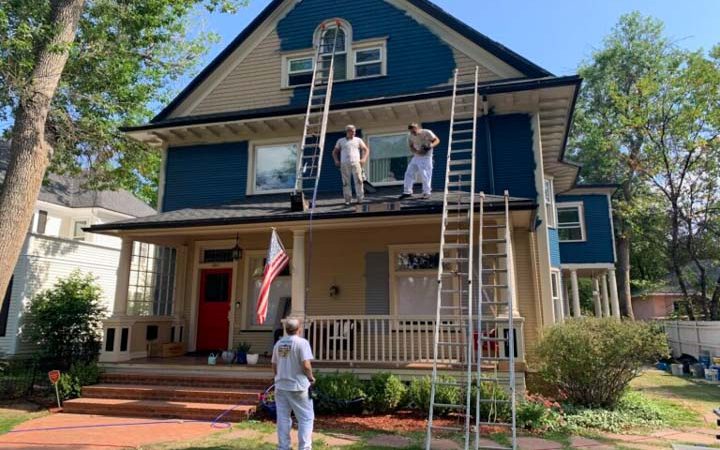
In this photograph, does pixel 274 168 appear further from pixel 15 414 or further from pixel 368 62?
pixel 15 414

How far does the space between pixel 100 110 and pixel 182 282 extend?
7.98 meters

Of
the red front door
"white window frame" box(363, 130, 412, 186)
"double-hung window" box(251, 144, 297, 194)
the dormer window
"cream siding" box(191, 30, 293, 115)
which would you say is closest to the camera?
"white window frame" box(363, 130, 412, 186)

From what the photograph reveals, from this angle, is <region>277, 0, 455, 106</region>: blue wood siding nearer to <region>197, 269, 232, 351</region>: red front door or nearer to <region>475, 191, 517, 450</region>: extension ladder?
<region>475, 191, 517, 450</region>: extension ladder

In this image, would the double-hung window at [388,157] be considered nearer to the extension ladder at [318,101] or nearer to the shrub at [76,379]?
the extension ladder at [318,101]

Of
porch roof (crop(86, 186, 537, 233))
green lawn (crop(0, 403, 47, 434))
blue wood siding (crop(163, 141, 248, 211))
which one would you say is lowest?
green lawn (crop(0, 403, 47, 434))

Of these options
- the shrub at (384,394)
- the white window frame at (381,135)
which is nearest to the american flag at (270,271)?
the shrub at (384,394)

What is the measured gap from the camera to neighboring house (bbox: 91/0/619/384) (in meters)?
9.75

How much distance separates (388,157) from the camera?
1144 cm

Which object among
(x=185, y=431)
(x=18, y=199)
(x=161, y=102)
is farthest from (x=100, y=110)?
(x=185, y=431)

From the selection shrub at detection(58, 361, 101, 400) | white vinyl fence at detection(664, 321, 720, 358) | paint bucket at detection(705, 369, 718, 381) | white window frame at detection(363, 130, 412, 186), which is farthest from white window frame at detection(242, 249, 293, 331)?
paint bucket at detection(705, 369, 718, 381)

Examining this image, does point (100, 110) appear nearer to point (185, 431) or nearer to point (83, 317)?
point (83, 317)

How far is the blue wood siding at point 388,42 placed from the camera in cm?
1180

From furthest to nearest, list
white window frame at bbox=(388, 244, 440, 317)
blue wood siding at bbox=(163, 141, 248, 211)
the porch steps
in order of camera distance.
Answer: blue wood siding at bbox=(163, 141, 248, 211), white window frame at bbox=(388, 244, 440, 317), the porch steps

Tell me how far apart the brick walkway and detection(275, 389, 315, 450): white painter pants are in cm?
189
